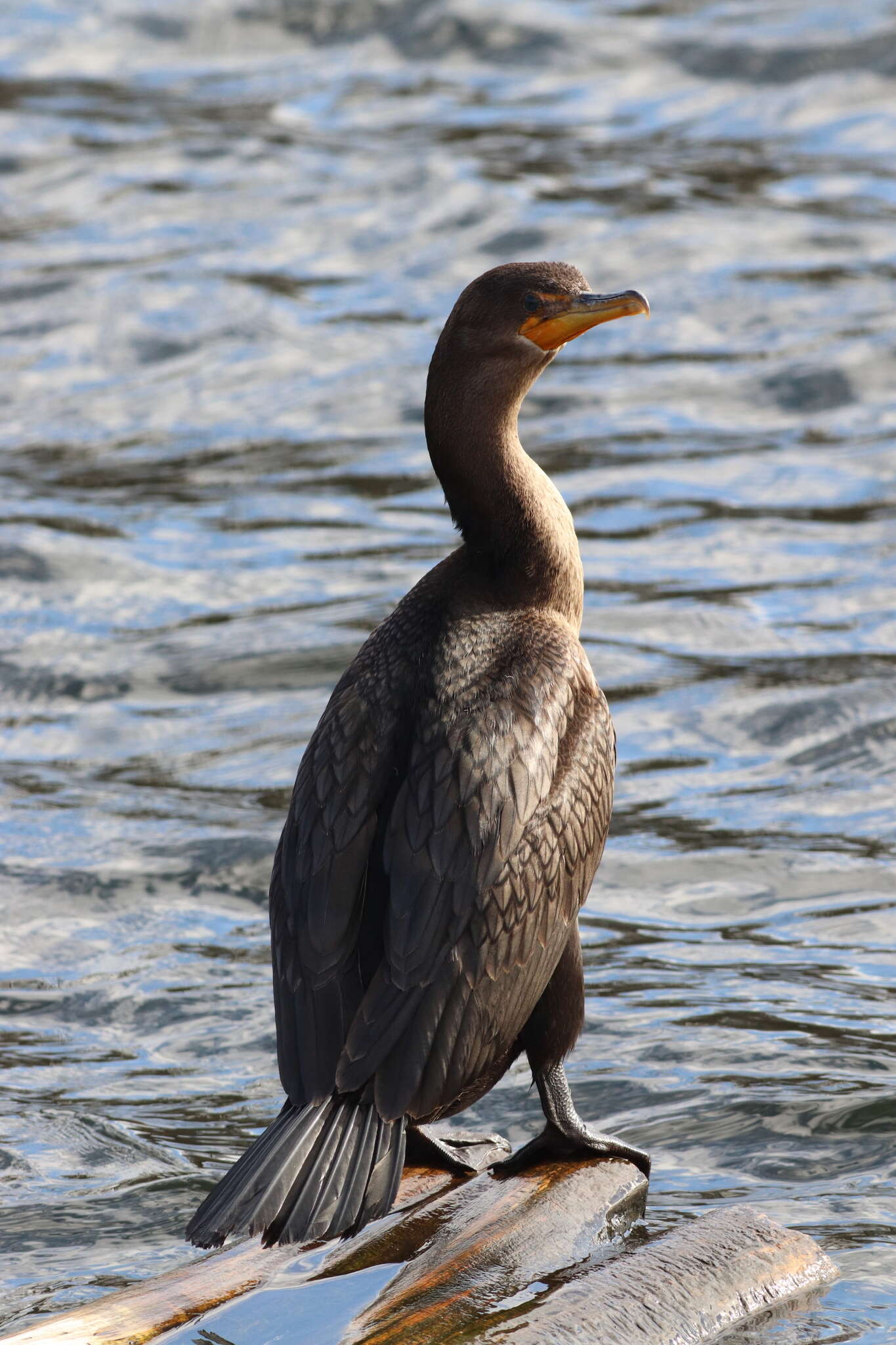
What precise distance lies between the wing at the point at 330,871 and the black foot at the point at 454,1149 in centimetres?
43

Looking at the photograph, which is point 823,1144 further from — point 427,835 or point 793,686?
point 793,686

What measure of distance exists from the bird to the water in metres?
0.76

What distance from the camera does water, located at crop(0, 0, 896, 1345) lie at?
6230 millimetres

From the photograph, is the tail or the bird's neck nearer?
the tail

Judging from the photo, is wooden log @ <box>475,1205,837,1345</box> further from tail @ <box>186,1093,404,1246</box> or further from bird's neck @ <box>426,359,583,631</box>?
bird's neck @ <box>426,359,583,631</box>

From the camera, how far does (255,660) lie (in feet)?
33.3

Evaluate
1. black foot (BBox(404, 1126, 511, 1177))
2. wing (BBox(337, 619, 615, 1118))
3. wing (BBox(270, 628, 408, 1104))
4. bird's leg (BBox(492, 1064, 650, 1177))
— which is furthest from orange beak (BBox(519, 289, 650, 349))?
black foot (BBox(404, 1126, 511, 1177))

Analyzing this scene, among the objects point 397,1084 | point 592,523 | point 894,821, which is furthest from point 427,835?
point 592,523

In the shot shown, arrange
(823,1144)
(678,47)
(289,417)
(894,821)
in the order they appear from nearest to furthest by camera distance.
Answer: (823,1144) → (894,821) → (289,417) → (678,47)

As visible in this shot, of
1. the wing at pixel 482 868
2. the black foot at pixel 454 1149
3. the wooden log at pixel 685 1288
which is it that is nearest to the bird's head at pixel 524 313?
the wing at pixel 482 868

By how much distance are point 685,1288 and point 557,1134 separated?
2.53ft

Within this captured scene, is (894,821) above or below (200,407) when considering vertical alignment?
below

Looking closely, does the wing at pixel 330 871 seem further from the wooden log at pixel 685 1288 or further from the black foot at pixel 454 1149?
the wooden log at pixel 685 1288

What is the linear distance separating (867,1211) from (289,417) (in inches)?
353
